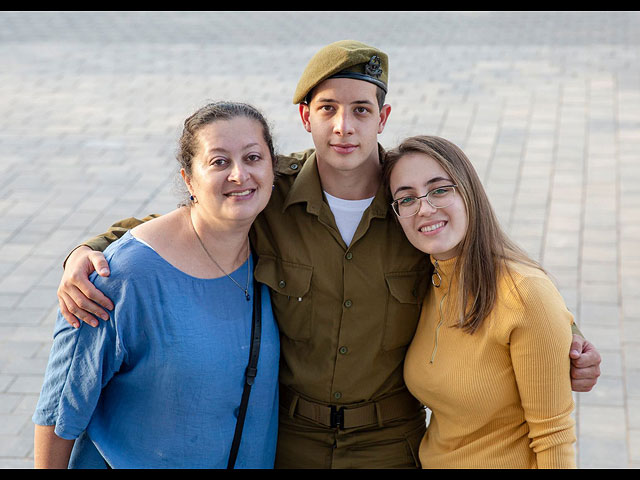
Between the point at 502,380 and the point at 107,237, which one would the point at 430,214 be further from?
the point at 107,237

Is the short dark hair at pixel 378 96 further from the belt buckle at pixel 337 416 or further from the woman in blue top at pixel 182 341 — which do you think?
the belt buckle at pixel 337 416

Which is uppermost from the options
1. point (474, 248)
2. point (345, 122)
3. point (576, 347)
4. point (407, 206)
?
point (345, 122)

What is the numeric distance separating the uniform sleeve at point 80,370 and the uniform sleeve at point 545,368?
47.4 inches

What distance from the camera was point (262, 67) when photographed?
37.8ft

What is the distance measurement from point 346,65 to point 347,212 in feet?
1.64

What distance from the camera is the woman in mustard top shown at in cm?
247

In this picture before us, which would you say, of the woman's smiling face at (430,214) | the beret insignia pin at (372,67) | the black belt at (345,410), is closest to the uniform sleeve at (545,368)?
the woman's smiling face at (430,214)

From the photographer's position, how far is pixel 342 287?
9.18 feet

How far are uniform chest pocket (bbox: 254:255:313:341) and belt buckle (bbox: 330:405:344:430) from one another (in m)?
0.26

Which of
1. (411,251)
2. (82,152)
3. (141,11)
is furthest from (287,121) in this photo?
(141,11)

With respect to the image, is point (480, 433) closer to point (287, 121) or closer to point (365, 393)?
point (365, 393)

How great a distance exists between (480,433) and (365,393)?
0.41m

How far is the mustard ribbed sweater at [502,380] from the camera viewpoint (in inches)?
96.8

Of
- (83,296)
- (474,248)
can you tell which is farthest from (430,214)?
→ (83,296)
